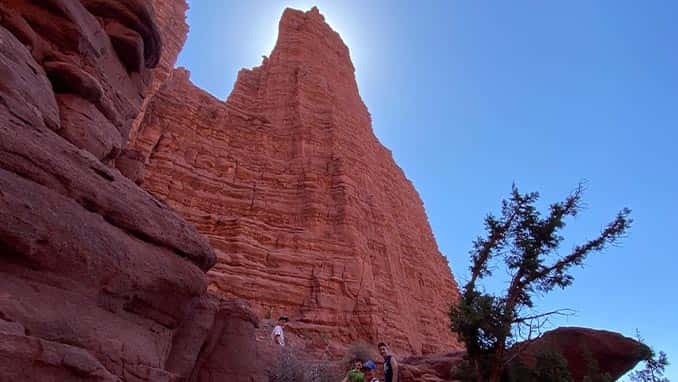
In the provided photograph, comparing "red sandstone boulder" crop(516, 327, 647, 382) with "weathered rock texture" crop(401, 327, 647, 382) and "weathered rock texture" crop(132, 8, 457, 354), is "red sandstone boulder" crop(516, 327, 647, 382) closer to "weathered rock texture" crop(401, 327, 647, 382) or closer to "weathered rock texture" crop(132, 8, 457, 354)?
"weathered rock texture" crop(401, 327, 647, 382)

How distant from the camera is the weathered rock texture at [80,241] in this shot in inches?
169

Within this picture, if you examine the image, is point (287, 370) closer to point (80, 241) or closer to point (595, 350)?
point (80, 241)

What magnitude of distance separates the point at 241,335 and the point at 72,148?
11.9 ft

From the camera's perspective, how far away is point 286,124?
2925 cm

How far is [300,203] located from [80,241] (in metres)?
19.7

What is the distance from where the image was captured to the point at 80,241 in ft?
15.9

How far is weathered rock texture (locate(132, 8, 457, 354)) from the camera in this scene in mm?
20062

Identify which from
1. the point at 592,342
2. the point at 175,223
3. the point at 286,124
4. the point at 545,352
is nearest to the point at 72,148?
the point at 175,223

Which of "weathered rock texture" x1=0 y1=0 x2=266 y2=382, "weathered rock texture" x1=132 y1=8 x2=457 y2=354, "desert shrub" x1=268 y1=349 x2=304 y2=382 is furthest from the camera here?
"weathered rock texture" x1=132 y1=8 x2=457 y2=354

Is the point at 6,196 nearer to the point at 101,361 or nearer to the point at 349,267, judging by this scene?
the point at 101,361

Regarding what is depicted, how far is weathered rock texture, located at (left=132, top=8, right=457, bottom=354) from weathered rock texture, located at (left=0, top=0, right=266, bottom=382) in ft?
38.7

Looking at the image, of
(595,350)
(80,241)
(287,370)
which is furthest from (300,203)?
(80,241)

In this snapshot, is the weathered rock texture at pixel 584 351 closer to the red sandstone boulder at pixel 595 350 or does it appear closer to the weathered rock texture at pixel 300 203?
the red sandstone boulder at pixel 595 350

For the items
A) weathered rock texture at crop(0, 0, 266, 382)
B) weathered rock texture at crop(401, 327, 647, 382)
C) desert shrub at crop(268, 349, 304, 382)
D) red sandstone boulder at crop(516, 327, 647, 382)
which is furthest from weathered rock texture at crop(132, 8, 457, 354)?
weathered rock texture at crop(0, 0, 266, 382)
